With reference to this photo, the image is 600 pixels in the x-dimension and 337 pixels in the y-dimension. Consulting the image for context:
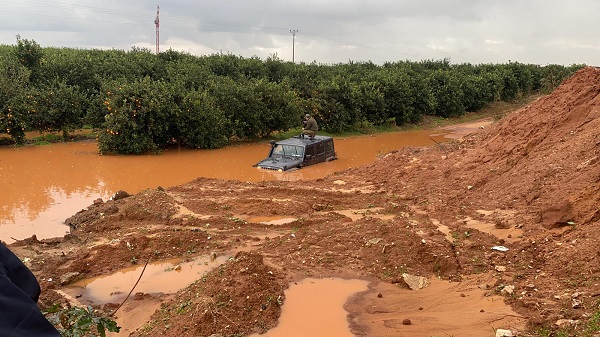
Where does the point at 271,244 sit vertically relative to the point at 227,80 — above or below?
below

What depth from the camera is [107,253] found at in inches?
361

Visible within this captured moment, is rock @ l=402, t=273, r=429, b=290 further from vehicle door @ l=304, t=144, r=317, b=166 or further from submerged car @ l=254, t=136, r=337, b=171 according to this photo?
vehicle door @ l=304, t=144, r=317, b=166

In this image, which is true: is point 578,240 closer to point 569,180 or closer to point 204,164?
point 569,180

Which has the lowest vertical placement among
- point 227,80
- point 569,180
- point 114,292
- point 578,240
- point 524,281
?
point 114,292

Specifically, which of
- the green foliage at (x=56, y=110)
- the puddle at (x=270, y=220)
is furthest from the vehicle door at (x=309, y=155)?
the green foliage at (x=56, y=110)

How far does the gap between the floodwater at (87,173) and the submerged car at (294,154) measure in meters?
0.34

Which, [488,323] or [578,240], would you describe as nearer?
[488,323]

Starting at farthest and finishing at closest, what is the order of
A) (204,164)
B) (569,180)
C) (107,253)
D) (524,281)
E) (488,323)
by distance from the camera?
(204,164) → (569,180) → (107,253) → (524,281) → (488,323)

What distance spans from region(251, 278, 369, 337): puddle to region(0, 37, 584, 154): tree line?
15374 mm

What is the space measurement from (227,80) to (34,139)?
990cm

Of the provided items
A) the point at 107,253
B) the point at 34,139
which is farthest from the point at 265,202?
the point at 34,139

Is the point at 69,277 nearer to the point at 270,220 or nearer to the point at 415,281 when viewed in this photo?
the point at 270,220

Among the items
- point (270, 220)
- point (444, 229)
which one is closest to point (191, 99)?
point (270, 220)

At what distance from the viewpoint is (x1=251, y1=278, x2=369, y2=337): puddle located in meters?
6.61
